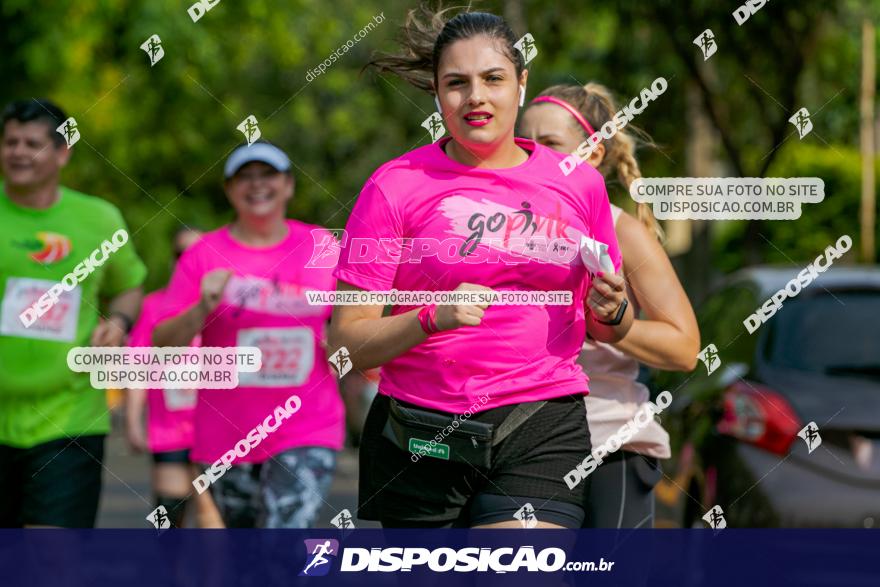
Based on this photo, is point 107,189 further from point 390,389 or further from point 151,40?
point 390,389

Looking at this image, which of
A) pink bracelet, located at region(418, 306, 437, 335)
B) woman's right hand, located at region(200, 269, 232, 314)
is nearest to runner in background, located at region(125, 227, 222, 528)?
woman's right hand, located at region(200, 269, 232, 314)

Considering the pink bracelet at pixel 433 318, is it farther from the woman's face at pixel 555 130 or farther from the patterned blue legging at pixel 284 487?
the patterned blue legging at pixel 284 487

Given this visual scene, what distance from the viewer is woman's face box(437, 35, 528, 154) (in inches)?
158

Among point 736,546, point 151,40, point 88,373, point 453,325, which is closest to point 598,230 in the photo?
point 453,325

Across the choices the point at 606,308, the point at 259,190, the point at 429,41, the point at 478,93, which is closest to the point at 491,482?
the point at 606,308

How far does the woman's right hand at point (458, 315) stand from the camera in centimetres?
377

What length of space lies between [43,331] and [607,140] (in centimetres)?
207

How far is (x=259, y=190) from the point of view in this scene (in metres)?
6.37

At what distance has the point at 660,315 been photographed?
4.50 metres

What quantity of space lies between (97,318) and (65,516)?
69 centimetres

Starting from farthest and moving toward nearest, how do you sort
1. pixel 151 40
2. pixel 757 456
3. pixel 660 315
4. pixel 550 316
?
pixel 151 40, pixel 757 456, pixel 660 315, pixel 550 316

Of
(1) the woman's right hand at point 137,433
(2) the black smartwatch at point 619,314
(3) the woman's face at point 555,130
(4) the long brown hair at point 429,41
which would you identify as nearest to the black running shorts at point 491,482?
(2) the black smartwatch at point 619,314

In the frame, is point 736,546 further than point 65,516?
No

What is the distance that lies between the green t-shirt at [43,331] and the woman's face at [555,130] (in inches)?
69.6
